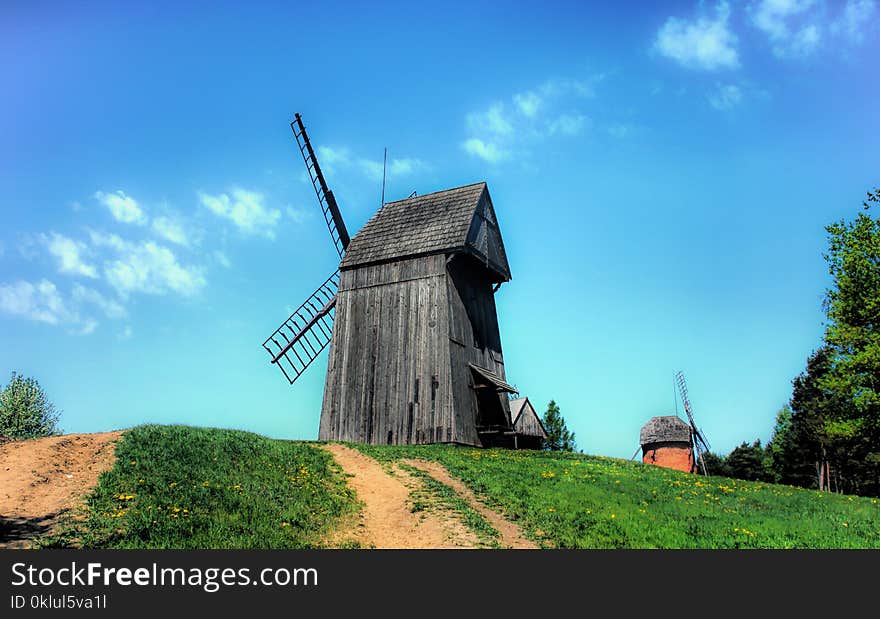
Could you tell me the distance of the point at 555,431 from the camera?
62.1 meters

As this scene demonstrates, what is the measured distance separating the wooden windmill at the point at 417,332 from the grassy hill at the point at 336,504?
522 centimetres

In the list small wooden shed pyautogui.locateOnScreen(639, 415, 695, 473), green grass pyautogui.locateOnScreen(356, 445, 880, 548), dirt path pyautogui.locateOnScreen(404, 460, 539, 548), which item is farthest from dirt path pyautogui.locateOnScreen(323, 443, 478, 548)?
small wooden shed pyautogui.locateOnScreen(639, 415, 695, 473)

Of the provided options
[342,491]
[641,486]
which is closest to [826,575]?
[641,486]

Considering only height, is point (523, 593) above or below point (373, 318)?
below

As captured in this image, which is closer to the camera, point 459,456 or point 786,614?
point 786,614

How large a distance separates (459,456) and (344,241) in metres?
Result: 16.0

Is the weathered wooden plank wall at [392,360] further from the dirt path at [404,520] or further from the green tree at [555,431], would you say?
the green tree at [555,431]

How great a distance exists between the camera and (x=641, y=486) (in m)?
18.1

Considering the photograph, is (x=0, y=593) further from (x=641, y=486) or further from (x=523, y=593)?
(x=641, y=486)

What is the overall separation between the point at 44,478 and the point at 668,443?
168 feet

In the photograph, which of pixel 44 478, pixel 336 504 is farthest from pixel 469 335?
pixel 44 478

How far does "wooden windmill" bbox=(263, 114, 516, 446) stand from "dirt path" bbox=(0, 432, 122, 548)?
38.1ft

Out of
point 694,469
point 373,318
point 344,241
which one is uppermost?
point 344,241

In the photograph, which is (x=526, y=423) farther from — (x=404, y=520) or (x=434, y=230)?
(x=404, y=520)
